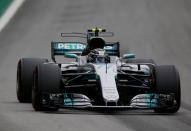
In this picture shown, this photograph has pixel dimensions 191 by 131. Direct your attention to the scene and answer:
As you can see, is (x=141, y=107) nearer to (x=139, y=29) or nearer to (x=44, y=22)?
(x=139, y=29)

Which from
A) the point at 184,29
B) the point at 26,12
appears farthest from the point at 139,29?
the point at 26,12

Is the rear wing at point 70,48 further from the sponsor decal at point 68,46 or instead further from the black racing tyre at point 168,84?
the black racing tyre at point 168,84

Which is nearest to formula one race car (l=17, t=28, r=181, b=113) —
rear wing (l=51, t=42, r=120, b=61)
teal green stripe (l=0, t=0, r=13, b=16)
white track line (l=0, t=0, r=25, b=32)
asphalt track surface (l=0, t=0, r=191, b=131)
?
asphalt track surface (l=0, t=0, r=191, b=131)

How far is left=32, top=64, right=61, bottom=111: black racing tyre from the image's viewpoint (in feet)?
41.4

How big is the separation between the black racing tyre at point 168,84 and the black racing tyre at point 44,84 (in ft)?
6.94

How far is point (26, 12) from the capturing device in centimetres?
3822

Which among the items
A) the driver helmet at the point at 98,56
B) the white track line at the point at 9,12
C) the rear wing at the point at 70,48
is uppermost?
the white track line at the point at 9,12

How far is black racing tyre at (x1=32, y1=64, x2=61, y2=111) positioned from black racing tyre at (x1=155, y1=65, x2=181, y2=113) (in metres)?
2.12

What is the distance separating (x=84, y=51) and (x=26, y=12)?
2311cm

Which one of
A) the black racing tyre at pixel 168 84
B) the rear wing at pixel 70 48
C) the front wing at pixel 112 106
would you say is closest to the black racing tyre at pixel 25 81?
the rear wing at pixel 70 48

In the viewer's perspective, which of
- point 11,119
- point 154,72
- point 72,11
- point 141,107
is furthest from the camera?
point 72,11

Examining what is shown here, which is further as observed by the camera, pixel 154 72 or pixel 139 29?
pixel 139 29

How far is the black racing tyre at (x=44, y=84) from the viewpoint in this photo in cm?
1261

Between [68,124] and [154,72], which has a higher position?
[154,72]
